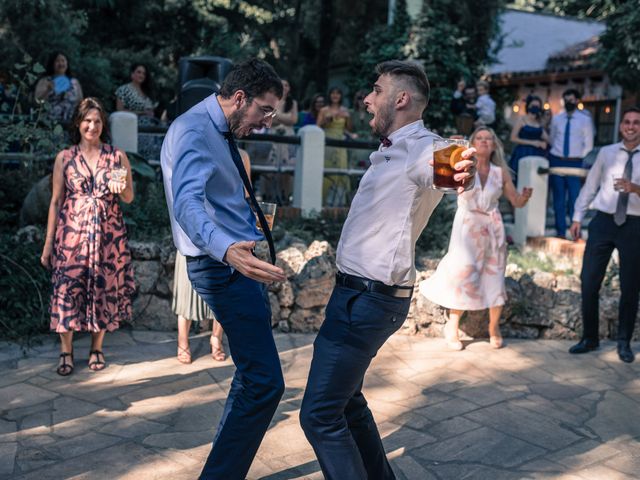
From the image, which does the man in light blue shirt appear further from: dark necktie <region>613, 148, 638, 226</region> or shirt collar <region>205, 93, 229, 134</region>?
dark necktie <region>613, 148, 638, 226</region>

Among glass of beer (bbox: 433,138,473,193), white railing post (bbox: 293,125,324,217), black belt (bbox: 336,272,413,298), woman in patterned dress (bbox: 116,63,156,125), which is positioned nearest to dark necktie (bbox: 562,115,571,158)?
white railing post (bbox: 293,125,324,217)

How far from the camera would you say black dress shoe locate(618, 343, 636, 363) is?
21.5 feet

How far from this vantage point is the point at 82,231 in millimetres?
5613

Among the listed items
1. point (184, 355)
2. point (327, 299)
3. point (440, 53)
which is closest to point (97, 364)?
point (184, 355)

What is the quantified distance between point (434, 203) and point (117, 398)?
2.79m

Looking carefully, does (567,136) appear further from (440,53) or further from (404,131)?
(404,131)

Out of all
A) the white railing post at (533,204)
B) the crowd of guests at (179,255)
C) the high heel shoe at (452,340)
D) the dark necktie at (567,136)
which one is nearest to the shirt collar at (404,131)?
the crowd of guests at (179,255)

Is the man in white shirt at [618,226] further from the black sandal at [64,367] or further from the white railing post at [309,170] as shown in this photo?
the black sandal at [64,367]

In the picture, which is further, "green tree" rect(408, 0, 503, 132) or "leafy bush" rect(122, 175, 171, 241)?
"green tree" rect(408, 0, 503, 132)

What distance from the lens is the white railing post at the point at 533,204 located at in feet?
31.5

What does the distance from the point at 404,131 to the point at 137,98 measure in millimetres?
7043

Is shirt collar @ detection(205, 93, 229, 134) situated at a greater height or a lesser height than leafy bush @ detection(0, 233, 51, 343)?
greater

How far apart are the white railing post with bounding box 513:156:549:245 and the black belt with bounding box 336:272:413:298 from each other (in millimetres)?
6674

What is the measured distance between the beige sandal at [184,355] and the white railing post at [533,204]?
5.03m
